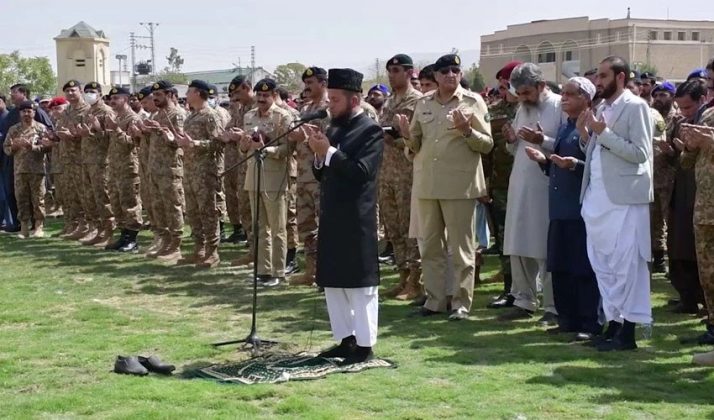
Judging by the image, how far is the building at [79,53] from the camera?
64562 millimetres

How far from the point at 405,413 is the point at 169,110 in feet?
25.4

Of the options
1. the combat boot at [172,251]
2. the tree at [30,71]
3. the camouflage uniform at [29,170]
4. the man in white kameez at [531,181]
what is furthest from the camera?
the tree at [30,71]

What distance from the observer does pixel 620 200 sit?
716 cm

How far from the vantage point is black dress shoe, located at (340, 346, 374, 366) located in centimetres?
691

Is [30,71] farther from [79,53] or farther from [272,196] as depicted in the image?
[272,196]

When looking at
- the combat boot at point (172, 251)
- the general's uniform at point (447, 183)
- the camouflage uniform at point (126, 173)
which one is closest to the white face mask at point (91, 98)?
the camouflage uniform at point (126, 173)

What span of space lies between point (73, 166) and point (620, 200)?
10.1 m

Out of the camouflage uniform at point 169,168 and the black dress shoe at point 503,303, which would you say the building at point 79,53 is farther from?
the black dress shoe at point 503,303

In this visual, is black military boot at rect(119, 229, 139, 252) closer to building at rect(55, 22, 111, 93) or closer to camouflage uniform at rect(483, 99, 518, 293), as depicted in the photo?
camouflage uniform at rect(483, 99, 518, 293)

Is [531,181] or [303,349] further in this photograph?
[531,181]

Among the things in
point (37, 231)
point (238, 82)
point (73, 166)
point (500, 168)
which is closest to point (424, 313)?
point (500, 168)

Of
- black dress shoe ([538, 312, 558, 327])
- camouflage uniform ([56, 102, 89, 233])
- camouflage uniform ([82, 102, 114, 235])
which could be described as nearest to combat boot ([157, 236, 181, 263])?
camouflage uniform ([82, 102, 114, 235])

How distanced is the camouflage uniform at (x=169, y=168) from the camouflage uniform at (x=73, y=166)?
7.83 feet

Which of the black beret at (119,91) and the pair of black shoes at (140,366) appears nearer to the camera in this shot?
the pair of black shoes at (140,366)
